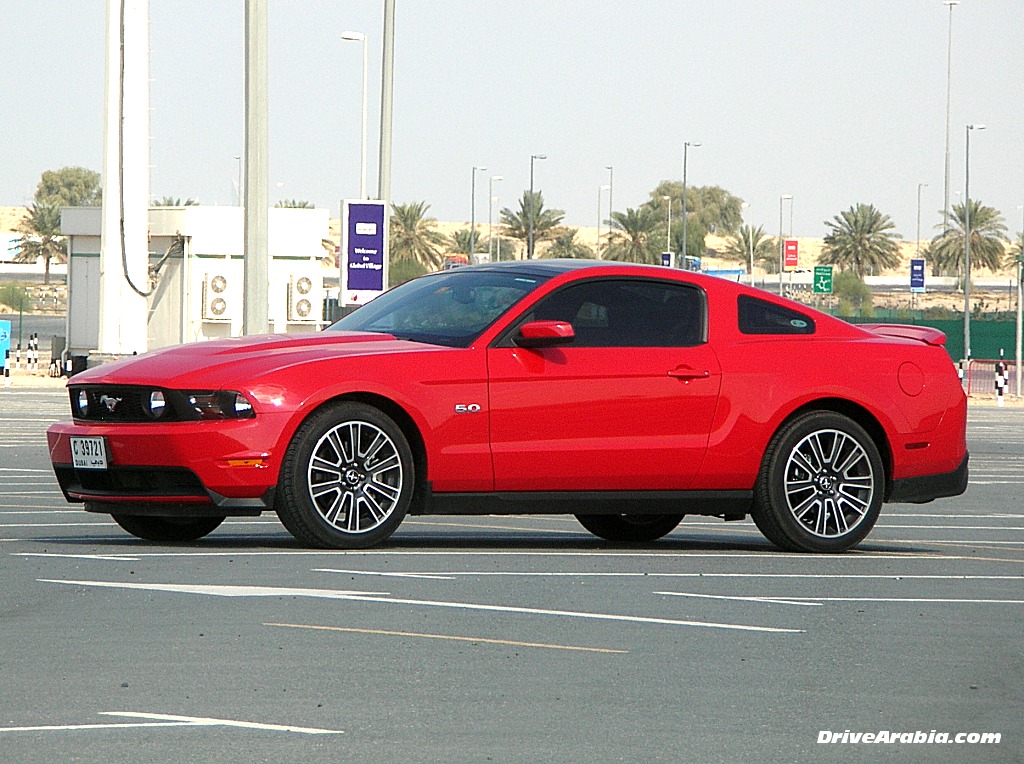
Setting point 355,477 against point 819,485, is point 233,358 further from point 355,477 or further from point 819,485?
point 819,485

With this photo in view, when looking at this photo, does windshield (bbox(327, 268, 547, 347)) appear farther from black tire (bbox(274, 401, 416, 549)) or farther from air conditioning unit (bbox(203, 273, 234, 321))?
air conditioning unit (bbox(203, 273, 234, 321))

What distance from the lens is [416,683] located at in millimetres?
6391

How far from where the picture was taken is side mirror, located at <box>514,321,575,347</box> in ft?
33.9

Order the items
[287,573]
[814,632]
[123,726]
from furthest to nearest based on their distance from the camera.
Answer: [287,573], [814,632], [123,726]

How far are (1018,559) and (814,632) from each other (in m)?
3.52

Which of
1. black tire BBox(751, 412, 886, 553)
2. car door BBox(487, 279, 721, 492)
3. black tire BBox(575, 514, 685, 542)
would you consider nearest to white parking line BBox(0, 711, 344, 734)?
car door BBox(487, 279, 721, 492)

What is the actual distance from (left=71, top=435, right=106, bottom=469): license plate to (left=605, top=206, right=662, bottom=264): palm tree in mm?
93480

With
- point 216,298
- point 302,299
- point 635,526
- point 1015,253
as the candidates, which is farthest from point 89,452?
point 1015,253

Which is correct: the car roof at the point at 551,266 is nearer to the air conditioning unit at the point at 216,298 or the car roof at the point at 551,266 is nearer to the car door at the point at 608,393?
the car door at the point at 608,393

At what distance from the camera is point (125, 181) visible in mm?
47188

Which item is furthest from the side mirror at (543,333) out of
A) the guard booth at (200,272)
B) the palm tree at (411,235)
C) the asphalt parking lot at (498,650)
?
the palm tree at (411,235)

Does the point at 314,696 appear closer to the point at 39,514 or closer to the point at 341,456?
the point at 341,456

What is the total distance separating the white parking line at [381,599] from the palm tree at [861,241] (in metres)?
107

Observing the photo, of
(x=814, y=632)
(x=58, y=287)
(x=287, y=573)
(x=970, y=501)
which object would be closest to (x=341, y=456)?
(x=287, y=573)
